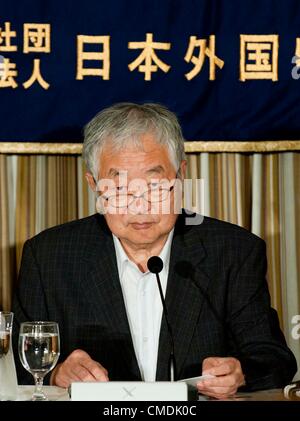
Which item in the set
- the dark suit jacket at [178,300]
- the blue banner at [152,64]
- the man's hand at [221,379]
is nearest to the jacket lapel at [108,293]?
the dark suit jacket at [178,300]

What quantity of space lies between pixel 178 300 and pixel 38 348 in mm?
613

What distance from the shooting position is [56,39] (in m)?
3.06

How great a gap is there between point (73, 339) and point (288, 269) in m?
1.30

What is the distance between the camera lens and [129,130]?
2.13 m

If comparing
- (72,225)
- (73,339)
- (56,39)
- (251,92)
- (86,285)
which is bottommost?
(73,339)

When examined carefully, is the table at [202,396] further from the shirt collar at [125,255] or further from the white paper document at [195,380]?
the shirt collar at [125,255]

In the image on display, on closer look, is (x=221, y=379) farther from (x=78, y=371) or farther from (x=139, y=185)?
(x=139, y=185)

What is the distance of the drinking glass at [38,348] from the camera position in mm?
1622

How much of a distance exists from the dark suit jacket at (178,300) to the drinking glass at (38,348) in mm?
382

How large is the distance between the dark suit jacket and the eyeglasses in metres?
0.18

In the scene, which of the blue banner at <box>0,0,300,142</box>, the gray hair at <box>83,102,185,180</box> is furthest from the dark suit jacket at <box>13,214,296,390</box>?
the blue banner at <box>0,0,300,142</box>

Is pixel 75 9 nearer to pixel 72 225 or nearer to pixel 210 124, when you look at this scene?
pixel 210 124

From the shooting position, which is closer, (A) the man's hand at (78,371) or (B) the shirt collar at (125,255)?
(A) the man's hand at (78,371)

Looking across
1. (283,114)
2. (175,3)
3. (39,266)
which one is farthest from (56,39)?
(39,266)
